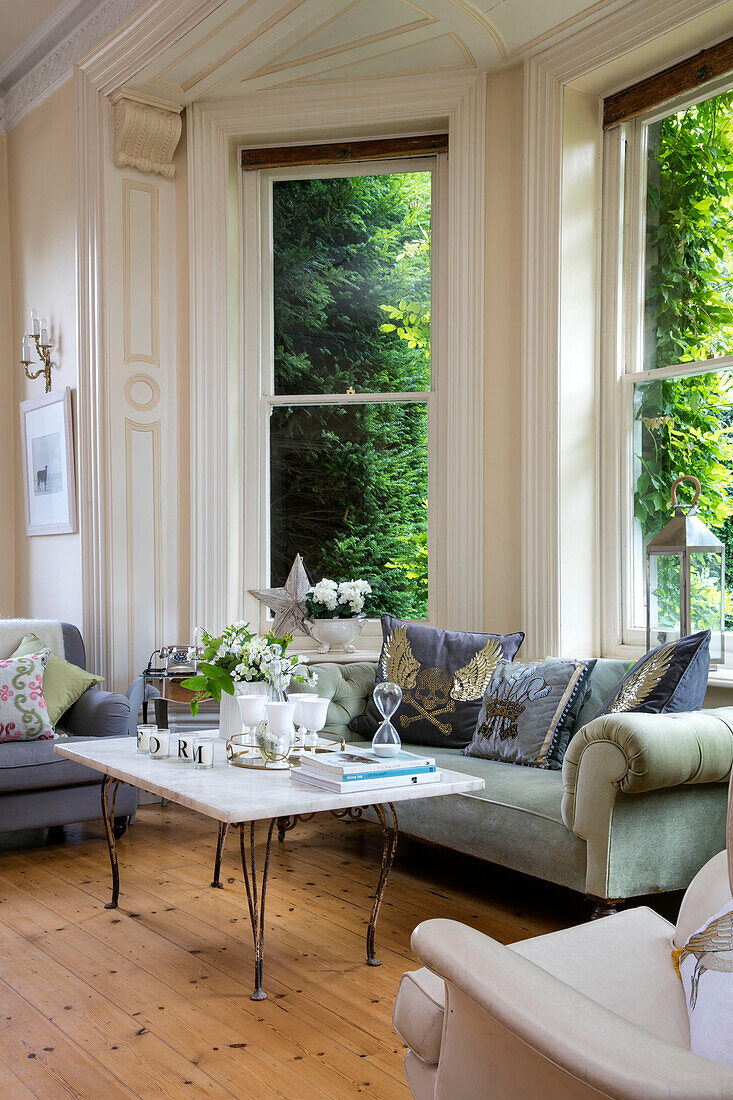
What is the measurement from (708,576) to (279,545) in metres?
2.04

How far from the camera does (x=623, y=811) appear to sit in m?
2.55

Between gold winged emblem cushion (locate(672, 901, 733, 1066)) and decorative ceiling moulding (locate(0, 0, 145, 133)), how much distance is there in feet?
14.0

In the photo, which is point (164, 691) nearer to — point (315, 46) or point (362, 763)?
point (362, 763)

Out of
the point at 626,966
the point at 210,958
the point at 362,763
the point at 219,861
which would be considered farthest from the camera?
the point at 219,861

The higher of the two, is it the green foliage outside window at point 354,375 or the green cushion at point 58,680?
the green foliage outside window at point 354,375

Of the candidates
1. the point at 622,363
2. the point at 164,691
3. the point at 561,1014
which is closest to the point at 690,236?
the point at 622,363

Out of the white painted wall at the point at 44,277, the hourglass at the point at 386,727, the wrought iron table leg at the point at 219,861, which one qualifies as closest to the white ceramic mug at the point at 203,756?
the hourglass at the point at 386,727

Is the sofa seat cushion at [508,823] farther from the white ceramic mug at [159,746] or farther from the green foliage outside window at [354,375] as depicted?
the green foliage outside window at [354,375]

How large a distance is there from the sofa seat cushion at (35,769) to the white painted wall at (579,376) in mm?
1999

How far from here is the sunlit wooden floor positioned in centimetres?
205

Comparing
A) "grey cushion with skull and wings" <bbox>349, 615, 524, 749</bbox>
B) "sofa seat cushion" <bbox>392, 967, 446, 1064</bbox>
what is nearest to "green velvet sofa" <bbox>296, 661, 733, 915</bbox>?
"grey cushion with skull and wings" <bbox>349, 615, 524, 749</bbox>

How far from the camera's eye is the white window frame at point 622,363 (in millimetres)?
3959

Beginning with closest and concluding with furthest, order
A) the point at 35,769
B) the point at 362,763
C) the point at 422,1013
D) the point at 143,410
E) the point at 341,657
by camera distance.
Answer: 1. the point at 422,1013
2. the point at 362,763
3. the point at 35,769
4. the point at 341,657
5. the point at 143,410

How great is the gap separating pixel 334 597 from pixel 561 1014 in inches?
133
